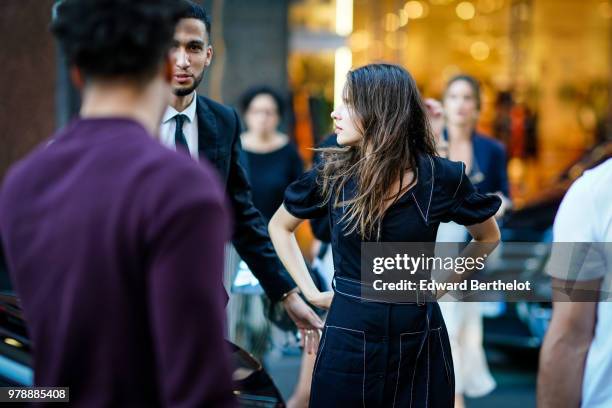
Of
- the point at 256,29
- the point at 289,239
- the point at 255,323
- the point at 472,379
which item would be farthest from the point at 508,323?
the point at 256,29

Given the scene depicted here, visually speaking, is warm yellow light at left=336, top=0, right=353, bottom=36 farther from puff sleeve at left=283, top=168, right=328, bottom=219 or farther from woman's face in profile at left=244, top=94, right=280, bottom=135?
puff sleeve at left=283, top=168, right=328, bottom=219

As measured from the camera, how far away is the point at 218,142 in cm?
384

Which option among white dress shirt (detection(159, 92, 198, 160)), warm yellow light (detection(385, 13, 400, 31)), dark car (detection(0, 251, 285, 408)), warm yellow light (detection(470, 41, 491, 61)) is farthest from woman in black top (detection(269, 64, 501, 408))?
warm yellow light (detection(470, 41, 491, 61))

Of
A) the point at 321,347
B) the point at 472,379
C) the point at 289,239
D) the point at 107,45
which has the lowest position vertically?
the point at 472,379

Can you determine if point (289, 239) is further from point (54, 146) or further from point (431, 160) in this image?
point (54, 146)

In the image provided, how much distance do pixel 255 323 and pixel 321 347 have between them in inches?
106

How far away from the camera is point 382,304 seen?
3.39 metres

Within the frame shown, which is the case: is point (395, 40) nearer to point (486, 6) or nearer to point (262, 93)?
point (486, 6)

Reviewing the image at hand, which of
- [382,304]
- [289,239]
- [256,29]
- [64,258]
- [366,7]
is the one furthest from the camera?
[366,7]

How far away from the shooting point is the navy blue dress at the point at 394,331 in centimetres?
336

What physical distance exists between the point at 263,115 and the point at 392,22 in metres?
7.89

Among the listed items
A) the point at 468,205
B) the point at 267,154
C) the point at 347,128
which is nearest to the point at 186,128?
the point at 347,128

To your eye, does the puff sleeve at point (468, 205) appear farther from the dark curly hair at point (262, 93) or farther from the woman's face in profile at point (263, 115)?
the dark curly hair at point (262, 93)

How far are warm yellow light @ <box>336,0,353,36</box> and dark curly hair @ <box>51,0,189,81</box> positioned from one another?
11465 millimetres
